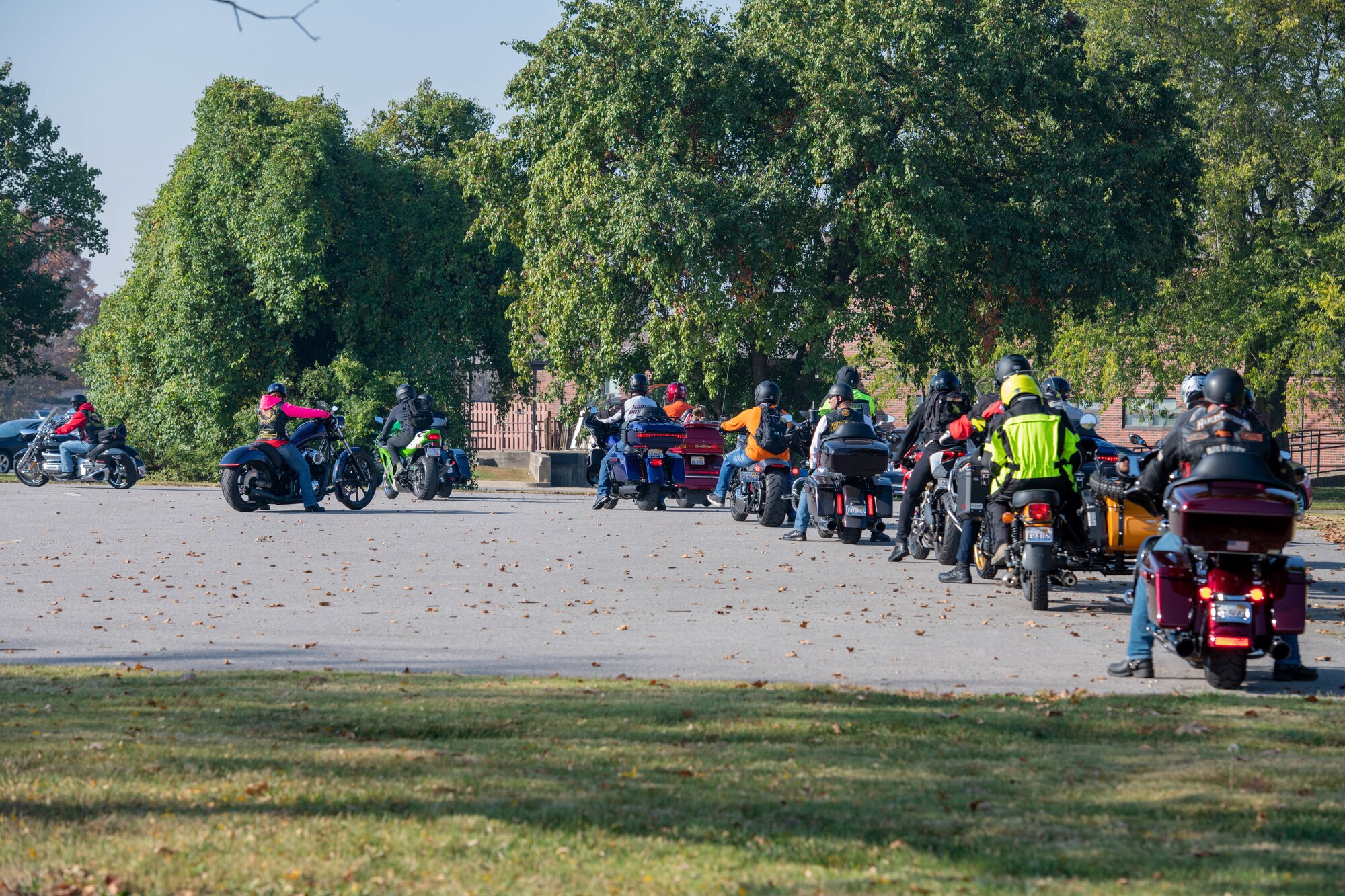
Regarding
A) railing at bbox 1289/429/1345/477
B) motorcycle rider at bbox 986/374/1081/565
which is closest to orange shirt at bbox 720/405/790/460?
motorcycle rider at bbox 986/374/1081/565

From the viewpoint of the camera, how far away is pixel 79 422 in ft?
93.7

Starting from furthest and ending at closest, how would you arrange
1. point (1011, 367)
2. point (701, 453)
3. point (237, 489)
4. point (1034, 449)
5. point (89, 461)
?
point (89, 461) < point (701, 453) < point (237, 489) < point (1011, 367) < point (1034, 449)

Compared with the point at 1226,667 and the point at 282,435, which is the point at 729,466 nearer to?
the point at 282,435

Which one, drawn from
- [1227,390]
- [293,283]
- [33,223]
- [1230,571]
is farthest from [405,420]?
[33,223]

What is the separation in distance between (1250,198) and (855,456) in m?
21.8

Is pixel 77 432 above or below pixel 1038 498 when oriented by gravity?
above

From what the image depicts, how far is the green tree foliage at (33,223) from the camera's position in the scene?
46.0 m

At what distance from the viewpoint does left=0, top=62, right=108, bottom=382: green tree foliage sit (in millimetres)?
45969

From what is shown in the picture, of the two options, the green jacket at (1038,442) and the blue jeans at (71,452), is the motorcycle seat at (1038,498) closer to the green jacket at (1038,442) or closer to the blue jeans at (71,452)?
the green jacket at (1038,442)

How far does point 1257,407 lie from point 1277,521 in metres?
30.8

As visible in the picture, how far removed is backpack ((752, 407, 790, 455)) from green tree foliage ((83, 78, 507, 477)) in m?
15.8

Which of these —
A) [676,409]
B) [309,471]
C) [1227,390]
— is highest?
[676,409]

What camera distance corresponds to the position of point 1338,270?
103ft

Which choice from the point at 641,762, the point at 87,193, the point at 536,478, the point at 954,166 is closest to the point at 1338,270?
the point at 954,166
